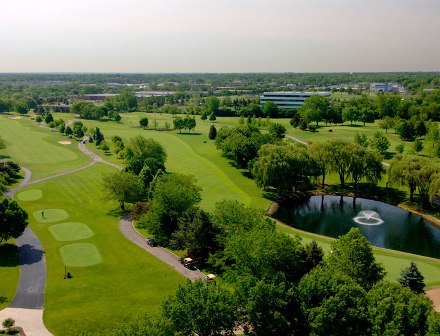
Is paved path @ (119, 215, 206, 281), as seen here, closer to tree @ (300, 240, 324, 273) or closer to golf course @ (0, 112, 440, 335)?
golf course @ (0, 112, 440, 335)

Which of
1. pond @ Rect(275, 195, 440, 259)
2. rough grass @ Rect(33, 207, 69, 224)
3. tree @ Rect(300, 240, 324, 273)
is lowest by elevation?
pond @ Rect(275, 195, 440, 259)

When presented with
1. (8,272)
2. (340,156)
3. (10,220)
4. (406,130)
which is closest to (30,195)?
(10,220)

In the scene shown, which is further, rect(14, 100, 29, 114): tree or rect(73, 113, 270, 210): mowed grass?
rect(14, 100, 29, 114): tree

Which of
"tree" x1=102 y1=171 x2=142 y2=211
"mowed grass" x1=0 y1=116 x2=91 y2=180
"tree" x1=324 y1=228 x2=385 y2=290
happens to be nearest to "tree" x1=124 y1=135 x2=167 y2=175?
"mowed grass" x1=0 y1=116 x2=91 y2=180

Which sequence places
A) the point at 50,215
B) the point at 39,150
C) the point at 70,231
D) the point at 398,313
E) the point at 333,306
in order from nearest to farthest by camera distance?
the point at 398,313, the point at 333,306, the point at 70,231, the point at 50,215, the point at 39,150

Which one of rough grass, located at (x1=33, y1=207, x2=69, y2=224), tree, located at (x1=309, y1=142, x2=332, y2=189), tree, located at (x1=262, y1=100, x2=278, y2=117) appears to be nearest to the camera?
rough grass, located at (x1=33, y1=207, x2=69, y2=224)

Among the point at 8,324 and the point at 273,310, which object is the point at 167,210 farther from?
the point at 273,310

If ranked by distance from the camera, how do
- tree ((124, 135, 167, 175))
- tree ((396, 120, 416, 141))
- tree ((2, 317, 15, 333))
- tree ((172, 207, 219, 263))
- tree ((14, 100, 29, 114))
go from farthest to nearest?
tree ((14, 100, 29, 114))
tree ((396, 120, 416, 141))
tree ((124, 135, 167, 175))
tree ((172, 207, 219, 263))
tree ((2, 317, 15, 333))

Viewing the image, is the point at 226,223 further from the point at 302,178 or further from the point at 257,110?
the point at 257,110

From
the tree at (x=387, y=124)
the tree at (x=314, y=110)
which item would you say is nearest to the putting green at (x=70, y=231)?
the tree at (x=387, y=124)
